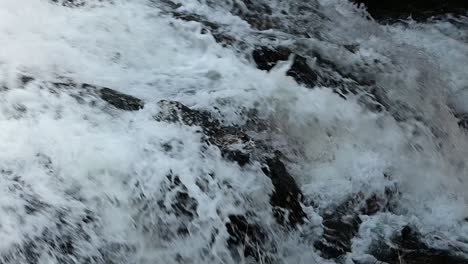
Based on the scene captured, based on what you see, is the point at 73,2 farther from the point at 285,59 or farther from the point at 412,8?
the point at 412,8

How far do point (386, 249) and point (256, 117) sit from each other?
1258 mm

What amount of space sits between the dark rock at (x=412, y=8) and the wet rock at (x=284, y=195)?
11.2 feet

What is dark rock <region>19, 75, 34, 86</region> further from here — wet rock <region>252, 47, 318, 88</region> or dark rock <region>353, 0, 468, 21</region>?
dark rock <region>353, 0, 468, 21</region>

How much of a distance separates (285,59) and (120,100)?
1.49 m

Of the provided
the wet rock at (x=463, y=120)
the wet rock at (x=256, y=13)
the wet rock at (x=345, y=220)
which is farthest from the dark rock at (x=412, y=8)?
the wet rock at (x=345, y=220)

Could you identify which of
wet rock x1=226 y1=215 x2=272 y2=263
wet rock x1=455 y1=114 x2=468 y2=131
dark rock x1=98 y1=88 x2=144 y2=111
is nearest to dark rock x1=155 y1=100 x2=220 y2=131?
dark rock x1=98 y1=88 x2=144 y2=111

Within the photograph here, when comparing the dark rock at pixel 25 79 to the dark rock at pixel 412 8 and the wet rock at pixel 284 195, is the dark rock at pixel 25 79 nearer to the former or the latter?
the wet rock at pixel 284 195

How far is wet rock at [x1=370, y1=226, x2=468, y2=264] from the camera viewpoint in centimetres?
326

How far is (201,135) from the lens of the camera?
340cm

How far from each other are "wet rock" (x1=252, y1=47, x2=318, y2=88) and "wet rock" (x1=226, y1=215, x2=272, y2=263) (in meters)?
1.54

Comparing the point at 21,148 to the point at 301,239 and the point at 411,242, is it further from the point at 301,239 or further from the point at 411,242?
the point at 411,242

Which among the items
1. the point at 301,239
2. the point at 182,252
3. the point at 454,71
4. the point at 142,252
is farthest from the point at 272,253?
the point at 454,71

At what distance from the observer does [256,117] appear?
3.75m

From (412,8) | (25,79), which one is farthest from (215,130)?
(412,8)
